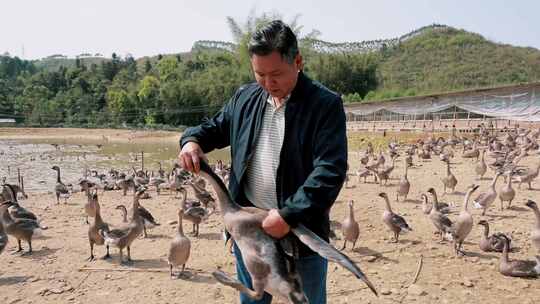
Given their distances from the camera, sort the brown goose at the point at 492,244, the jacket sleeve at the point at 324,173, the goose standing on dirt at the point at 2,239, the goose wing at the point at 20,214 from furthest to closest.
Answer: the goose wing at the point at 20,214 < the goose standing on dirt at the point at 2,239 < the brown goose at the point at 492,244 < the jacket sleeve at the point at 324,173

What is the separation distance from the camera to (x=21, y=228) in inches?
348

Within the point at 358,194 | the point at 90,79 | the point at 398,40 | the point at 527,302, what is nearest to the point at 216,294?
the point at 527,302

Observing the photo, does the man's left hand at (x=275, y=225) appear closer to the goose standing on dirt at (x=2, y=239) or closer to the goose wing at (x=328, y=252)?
the goose wing at (x=328, y=252)

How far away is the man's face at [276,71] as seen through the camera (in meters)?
2.45

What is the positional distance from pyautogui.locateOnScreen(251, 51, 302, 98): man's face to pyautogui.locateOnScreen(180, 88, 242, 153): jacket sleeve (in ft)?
2.21

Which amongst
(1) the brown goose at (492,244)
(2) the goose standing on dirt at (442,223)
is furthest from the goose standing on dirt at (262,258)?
(2) the goose standing on dirt at (442,223)

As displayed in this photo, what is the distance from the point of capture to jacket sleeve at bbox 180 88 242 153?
3.10 meters

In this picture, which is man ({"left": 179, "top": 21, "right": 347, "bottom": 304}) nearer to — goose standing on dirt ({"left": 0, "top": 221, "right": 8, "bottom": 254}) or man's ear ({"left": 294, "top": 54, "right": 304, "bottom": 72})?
man's ear ({"left": 294, "top": 54, "right": 304, "bottom": 72})

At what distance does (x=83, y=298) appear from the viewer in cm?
632

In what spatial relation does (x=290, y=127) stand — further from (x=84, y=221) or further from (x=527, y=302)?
(x=84, y=221)

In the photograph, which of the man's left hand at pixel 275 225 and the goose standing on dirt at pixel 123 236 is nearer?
the man's left hand at pixel 275 225

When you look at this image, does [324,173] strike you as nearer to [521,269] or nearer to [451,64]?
[521,269]

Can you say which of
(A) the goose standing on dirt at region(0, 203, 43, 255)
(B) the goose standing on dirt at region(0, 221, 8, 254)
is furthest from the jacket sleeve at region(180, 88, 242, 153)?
(A) the goose standing on dirt at region(0, 203, 43, 255)

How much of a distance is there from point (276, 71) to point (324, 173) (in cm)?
64
